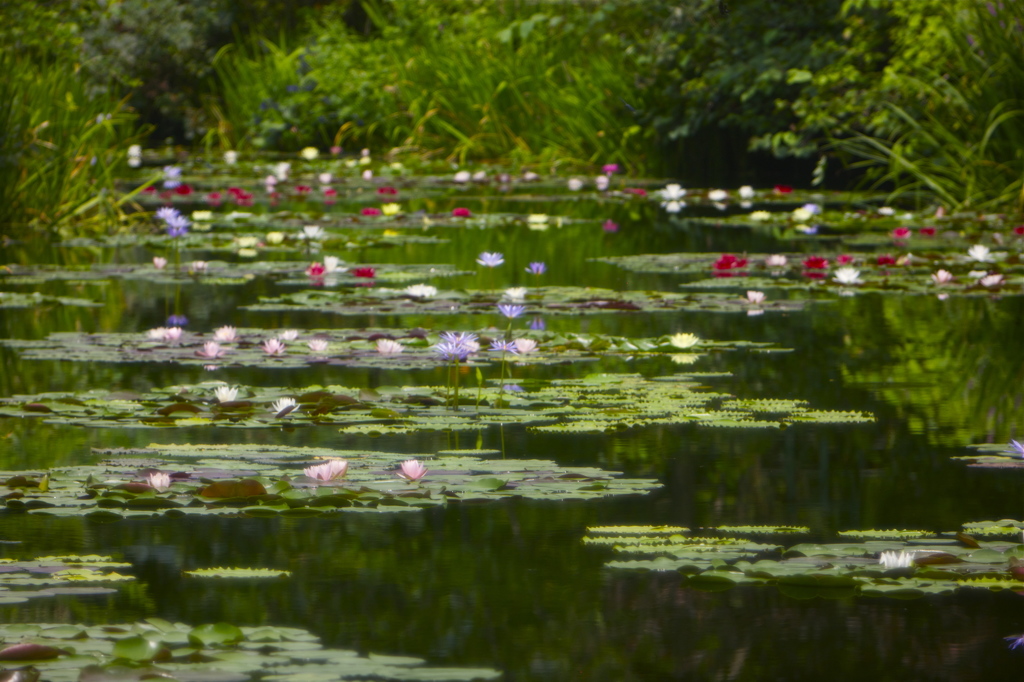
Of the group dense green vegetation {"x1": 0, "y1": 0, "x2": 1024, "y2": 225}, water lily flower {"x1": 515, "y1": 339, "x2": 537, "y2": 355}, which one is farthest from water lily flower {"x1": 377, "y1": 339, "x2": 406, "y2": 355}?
dense green vegetation {"x1": 0, "y1": 0, "x2": 1024, "y2": 225}

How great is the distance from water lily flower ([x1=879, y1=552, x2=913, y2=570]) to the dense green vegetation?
5.43 metres

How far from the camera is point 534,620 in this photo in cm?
212

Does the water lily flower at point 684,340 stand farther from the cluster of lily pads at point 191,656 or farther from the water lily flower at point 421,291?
the cluster of lily pads at point 191,656

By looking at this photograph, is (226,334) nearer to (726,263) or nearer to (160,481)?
(160,481)

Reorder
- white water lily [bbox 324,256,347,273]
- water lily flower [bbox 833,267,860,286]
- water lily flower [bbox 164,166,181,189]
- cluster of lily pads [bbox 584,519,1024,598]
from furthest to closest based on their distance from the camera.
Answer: water lily flower [bbox 164,166,181,189]
white water lily [bbox 324,256,347,273]
water lily flower [bbox 833,267,860,286]
cluster of lily pads [bbox 584,519,1024,598]

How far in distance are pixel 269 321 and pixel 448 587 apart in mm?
2946

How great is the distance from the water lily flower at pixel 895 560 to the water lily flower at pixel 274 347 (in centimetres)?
214

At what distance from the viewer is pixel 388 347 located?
13.8 feet

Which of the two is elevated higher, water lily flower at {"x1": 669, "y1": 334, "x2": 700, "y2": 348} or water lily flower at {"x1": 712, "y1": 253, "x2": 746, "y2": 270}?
water lily flower at {"x1": 712, "y1": 253, "x2": 746, "y2": 270}

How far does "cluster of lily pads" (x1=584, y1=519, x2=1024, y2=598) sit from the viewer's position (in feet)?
7.43

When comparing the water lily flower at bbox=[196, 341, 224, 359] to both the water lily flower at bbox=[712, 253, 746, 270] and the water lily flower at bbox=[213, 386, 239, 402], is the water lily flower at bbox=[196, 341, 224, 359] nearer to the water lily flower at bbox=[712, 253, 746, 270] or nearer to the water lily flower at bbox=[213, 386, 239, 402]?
the water lily flower at bbox=[213, 386, 239, 402]

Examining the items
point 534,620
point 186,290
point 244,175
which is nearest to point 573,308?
point 186,290

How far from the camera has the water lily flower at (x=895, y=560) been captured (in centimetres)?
229

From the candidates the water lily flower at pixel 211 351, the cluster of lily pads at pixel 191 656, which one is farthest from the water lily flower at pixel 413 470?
the water lily flower at pixel 211 351
